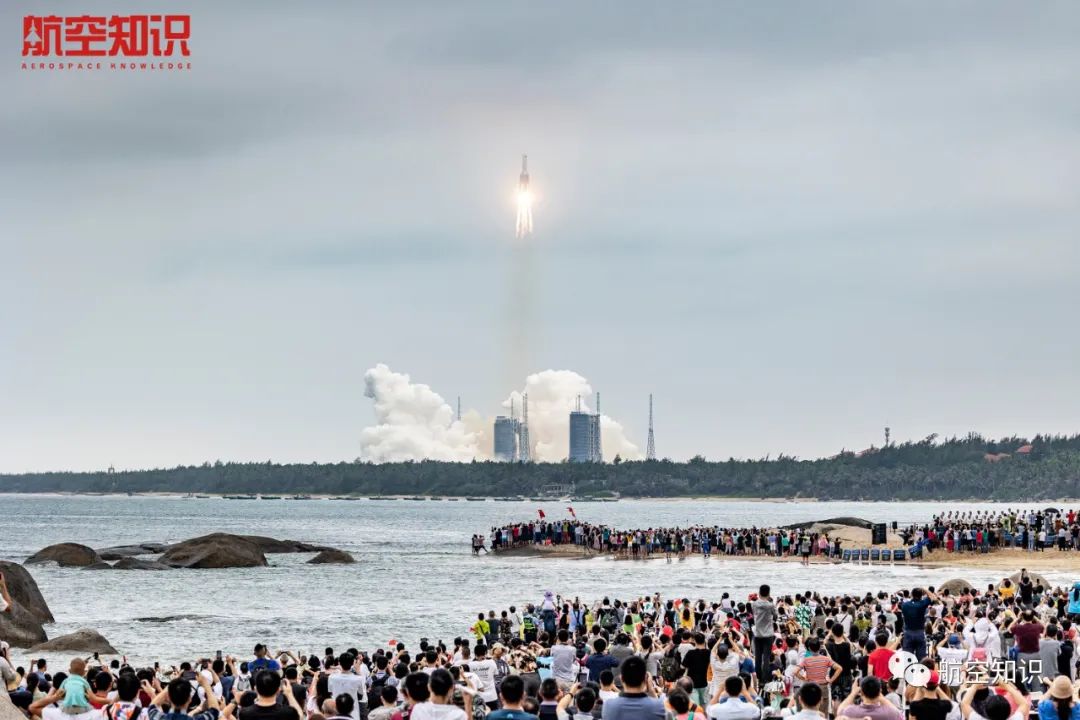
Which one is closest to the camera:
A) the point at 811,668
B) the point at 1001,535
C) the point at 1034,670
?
the point at 811,668

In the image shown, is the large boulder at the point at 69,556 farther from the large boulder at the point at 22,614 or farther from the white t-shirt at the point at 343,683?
the white t-shirt at the point at 343,683

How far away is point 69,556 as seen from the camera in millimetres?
84438

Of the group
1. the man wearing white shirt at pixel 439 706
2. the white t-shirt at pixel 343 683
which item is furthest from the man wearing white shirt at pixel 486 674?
the man wearing white shirt at pixel 439 706

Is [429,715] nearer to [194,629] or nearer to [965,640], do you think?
[965,640]

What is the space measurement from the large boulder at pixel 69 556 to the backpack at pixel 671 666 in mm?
68577

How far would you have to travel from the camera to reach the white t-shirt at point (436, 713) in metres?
11.2

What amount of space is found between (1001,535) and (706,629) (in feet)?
146

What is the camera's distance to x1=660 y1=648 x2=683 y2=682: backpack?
2062 cm

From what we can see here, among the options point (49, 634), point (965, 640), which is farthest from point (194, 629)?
point (965, 640)

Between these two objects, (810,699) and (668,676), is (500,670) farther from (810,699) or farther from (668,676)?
(810,699)

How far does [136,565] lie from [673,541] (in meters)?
31.9

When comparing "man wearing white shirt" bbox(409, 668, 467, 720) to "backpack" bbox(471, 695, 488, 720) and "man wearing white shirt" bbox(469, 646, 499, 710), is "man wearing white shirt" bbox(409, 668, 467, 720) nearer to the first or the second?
"man wearing white shirt" bbox(469, 646, 499, 710)

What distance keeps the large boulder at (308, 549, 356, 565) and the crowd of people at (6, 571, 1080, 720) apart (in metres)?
53.7

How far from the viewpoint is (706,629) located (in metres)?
25.8
